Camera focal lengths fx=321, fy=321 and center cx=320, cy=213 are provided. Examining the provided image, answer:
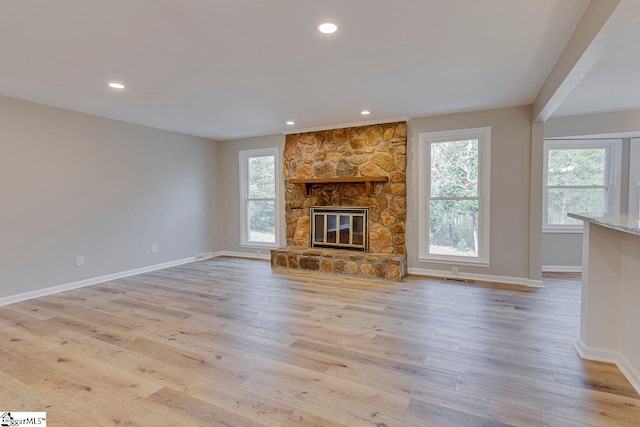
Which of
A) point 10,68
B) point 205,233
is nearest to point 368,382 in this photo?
point 10,68

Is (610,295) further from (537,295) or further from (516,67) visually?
(516,67)

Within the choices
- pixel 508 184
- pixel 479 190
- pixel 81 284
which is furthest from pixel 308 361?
pixel 81 284

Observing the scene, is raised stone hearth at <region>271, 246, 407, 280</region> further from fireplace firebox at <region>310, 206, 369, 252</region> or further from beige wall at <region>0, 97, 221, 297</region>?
beige wall at <region>0, 97, 221, 297</region>

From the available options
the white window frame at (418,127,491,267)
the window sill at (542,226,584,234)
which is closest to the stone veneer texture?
the white window frame at (418,127,491,267)

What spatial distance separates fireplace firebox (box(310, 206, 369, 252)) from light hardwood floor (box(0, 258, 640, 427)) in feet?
4.52

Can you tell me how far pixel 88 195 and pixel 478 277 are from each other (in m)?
5.58

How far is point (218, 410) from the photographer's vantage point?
Result: 1809 mm

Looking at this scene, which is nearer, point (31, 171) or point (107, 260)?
point (31, 171)

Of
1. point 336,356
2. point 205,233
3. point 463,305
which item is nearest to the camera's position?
point 336,356

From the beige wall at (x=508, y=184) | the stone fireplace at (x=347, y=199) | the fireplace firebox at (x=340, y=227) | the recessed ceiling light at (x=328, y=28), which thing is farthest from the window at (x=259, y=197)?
the recessed ceiling light at (x=328, y=28)

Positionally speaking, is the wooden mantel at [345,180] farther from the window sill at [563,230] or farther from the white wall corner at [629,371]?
the white wall corner at [629,371]

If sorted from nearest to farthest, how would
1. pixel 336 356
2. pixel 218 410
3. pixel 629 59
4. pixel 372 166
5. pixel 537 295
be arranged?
1. pixel 218 410
2. pixel 336 356
3. pixel 629 59
4. pixel 537 295
5. pixel 372 166

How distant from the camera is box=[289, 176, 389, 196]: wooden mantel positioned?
4.89 metres

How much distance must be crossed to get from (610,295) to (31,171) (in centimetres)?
584
